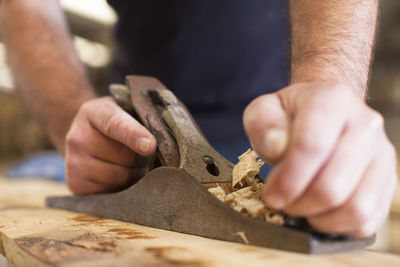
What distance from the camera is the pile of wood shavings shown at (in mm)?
792

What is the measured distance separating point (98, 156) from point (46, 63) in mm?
756

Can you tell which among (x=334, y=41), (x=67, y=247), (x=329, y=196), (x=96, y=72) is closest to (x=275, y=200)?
(x=329, y=196)

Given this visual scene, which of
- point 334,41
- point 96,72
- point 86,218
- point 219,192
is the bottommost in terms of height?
point 96,72

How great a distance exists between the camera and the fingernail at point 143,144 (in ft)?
3.71

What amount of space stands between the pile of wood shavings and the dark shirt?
959 mm

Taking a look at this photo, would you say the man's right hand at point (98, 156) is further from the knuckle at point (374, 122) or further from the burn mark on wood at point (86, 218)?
the knuckle at point (374, 122)

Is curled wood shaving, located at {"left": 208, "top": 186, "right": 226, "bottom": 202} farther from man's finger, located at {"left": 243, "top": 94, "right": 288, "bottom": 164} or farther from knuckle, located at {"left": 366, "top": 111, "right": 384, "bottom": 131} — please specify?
knuckle, located at {"left": 366, "top": 111, "right": 384, "bottom": 131}

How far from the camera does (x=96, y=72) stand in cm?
1100

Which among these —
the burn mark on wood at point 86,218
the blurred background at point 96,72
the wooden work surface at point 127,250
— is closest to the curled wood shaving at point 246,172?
the wooden work surface at point 127,250

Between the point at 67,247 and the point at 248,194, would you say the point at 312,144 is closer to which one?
the point at 248,194

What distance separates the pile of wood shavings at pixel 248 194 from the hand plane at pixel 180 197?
0.8 inches

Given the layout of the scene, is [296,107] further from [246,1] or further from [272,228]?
[246,1]

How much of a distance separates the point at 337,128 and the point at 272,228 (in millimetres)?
241

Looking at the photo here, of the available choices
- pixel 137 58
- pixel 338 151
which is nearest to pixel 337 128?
pixel 338 151
